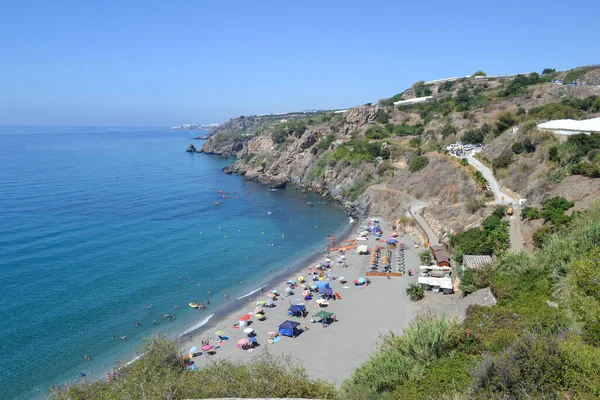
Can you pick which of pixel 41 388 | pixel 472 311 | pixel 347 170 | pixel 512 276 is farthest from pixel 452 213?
pixel 41 388

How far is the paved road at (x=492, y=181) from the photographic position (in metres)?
35.6

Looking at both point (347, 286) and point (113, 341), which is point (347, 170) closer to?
point (347, 286)

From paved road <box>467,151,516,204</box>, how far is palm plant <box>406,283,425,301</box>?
1307 cm

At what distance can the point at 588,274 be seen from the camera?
14914 millimetres

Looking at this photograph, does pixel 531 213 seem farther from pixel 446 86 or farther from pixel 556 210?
pixel 446 86

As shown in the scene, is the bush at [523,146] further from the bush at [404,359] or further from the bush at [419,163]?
the bush at [404,359]

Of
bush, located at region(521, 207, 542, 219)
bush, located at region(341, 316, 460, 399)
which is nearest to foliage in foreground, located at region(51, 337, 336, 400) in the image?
bush, located at region(341, 316, 460, 399)

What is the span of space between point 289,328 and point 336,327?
3.14 m

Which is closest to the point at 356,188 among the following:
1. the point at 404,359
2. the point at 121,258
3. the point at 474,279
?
the point at 121,258

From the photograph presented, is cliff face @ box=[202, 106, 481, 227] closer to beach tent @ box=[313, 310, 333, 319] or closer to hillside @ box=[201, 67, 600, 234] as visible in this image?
hillside @ box=[201, 67, 600, 234]

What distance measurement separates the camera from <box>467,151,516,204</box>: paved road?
35634 mm

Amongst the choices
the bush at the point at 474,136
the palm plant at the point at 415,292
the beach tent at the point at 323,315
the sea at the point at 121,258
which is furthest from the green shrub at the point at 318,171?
the beach tent at the point at 323,315

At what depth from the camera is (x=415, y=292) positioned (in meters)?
28.4

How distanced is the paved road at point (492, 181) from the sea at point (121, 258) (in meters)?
17.6
